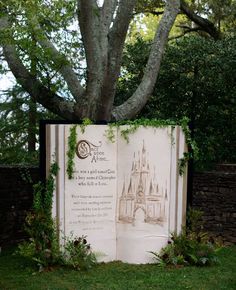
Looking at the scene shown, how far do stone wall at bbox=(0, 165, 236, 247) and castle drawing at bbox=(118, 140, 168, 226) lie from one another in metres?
2.40

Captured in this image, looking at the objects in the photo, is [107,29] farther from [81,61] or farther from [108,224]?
[108,224]

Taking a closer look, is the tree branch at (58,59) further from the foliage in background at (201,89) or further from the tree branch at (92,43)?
the foliage in background at (201,89)

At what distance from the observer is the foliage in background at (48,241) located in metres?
7.87

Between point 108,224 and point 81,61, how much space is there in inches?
206

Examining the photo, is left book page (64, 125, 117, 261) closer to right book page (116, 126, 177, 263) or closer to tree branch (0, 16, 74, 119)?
right book page (116, 126, 177, 263)

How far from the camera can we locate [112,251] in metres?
8.38

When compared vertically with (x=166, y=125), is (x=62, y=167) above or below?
below

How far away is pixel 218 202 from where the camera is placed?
10.7 meters

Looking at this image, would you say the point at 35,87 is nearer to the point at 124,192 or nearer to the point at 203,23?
the point at 124,192

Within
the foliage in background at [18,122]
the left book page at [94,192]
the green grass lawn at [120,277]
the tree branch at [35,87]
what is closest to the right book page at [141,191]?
the left book page at [94,192]

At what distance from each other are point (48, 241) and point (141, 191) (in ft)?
5.38

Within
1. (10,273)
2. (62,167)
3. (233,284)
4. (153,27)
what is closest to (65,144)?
(62,167)

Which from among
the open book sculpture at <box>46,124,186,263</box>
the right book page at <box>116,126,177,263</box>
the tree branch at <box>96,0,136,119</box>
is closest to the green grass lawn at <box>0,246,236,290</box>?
the right book page at <box>116,126,177,263</box>

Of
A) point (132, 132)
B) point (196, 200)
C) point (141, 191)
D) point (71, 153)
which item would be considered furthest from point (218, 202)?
point (71, 153)
